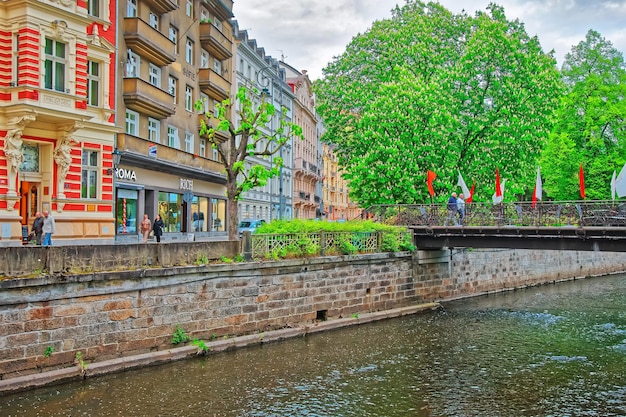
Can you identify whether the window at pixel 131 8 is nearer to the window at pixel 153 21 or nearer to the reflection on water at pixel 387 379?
the window at pixel 153 21

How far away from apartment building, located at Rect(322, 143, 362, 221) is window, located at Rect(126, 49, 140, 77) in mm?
54409

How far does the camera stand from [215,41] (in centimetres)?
3644

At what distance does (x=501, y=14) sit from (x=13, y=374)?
30.6 metres

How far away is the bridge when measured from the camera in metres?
19.9

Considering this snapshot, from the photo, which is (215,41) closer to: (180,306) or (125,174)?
(125,174)

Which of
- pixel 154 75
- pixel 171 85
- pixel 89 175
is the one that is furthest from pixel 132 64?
pixel 89 175

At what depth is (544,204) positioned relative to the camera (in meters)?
21.3

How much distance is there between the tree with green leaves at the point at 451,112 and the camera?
29.6 meters

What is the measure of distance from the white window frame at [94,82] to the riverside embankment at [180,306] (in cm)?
1139

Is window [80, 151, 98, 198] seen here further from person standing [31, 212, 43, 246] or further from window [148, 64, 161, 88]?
window [148, 64, 161, 88]

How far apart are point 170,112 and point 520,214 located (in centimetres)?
1806

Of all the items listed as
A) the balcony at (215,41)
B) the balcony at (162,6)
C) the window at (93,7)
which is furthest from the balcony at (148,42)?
the balcony at (215,41)

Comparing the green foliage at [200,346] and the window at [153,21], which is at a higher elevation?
the window at [153,21]

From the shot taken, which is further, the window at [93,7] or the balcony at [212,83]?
the balcony at [212,83]
